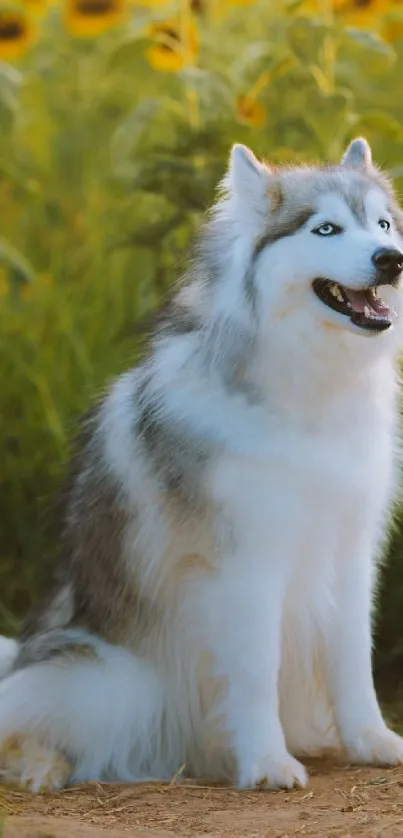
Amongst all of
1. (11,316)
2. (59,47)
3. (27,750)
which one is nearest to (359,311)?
(27,750)

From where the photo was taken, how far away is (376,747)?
4.29m

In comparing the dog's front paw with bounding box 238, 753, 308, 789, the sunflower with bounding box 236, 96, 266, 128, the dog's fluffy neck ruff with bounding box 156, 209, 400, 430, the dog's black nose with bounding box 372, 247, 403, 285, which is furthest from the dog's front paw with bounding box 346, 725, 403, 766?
the sunflower with bounding box 236, 96, 266, 128

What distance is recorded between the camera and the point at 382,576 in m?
A: 5.49

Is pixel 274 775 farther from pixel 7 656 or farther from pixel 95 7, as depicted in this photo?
pixel 95 7

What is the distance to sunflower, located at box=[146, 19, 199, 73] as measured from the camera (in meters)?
5.86

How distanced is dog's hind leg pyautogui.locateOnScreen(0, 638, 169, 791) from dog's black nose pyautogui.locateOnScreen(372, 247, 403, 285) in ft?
4.41

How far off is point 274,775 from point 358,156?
173cm

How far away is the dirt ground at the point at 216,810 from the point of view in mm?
3549

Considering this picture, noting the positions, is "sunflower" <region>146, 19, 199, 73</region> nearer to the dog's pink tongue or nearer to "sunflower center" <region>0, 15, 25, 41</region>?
"sunflower center" <region>0, 15, 25, 41</region>

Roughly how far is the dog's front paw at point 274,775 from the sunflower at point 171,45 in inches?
115

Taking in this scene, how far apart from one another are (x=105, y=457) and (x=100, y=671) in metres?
0.62

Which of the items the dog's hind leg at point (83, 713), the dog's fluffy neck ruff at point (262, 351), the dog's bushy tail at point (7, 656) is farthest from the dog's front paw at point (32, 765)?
the dog's fluffy neck ruff at point (262, 351)

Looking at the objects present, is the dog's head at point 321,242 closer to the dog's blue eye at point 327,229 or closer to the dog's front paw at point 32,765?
the dog's blue eye at point 327,229

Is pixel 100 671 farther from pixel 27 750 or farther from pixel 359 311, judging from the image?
pixel 359 311
